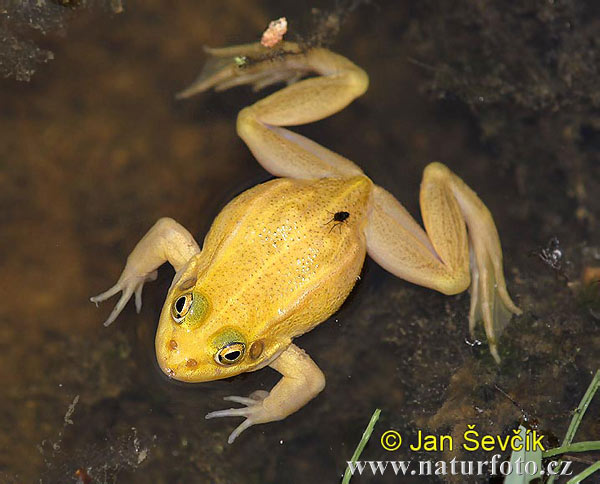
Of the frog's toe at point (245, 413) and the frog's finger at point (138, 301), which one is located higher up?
the frog's finger at point (138, 301)

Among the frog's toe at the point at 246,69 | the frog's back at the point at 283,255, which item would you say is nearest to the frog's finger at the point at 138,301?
the frog's back at the point at 283,255

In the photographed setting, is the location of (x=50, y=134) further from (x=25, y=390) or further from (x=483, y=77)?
(x=483, y=77)

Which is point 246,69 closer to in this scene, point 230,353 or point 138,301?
point 138,301


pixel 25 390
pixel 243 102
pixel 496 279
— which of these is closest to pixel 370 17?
pixel 243 102

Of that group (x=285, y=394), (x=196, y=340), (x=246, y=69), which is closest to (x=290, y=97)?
(x=246, y=69)

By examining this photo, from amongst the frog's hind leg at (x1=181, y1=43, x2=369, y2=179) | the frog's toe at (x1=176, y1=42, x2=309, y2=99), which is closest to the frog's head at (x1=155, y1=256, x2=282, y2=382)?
the frog's hind leg at (x1=181, y1=43, x2=369, y2=179)

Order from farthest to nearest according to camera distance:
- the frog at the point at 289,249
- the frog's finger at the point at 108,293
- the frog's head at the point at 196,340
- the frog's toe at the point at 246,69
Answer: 1. the frog's toe at the point at 246,69
2. the frog's finger at the point at 108,293
3. the frog at the point at 289,249
4. the frog's head at the point at 196,340

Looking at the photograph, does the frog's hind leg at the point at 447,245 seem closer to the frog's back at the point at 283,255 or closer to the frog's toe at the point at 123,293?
the frog's back at the point at 283,255
